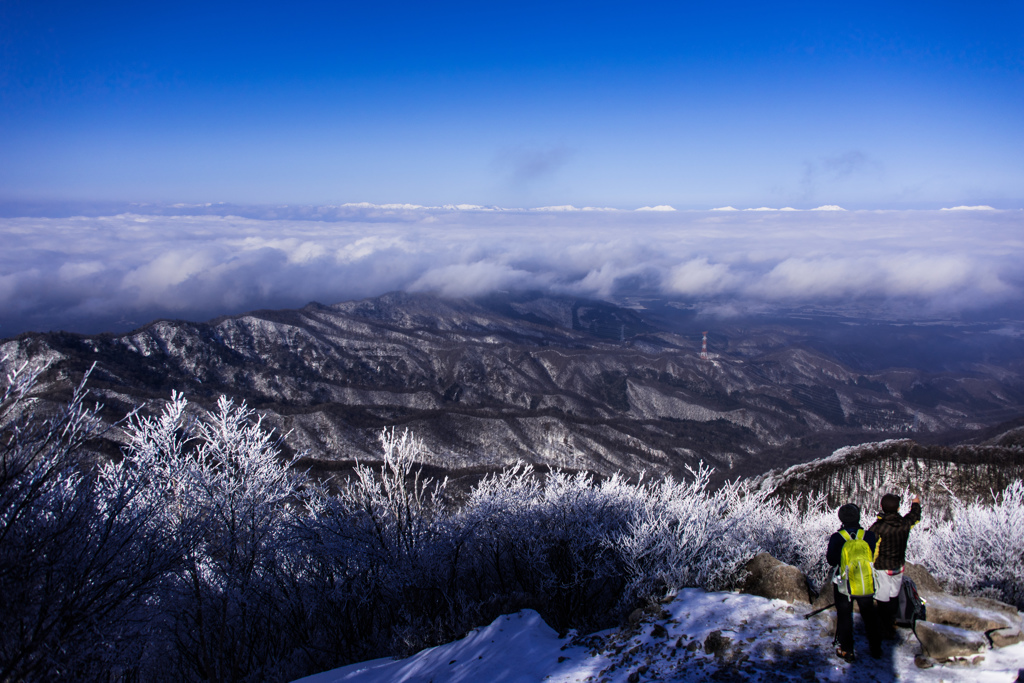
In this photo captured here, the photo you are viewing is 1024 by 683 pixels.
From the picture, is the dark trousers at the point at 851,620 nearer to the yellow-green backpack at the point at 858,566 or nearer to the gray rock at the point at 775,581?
the yellow-green backpack at the point at 858,566

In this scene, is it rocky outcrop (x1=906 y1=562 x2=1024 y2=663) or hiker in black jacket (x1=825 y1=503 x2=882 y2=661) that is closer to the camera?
rocky outcrop (x1=906 y1=562 x2=1024 y2=663)

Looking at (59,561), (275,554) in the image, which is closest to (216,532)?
(275,554)

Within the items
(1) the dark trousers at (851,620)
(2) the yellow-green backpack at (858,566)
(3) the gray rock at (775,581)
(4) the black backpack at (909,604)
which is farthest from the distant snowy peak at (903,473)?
(2) the yellow-green backpack at (858,566)

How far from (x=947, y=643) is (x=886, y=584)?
1076 millimetres

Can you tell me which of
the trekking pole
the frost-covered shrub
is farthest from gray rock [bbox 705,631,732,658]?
the frost-covered shrub

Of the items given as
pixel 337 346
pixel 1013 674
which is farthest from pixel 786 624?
pixel 337 346

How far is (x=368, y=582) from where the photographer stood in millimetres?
17453

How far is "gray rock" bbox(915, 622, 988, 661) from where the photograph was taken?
300 inches

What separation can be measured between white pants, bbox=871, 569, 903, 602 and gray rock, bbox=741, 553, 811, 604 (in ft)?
8.46

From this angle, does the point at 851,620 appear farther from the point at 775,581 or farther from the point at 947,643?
the point at 775,581

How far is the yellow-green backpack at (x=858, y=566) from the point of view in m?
7.78

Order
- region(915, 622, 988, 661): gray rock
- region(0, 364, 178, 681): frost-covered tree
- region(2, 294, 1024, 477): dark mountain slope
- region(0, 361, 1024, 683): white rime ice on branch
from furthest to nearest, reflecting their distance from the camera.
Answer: region(2, 294, 1024, 477): dark mountain slope
region(0, 361, 1024, 683): white rime ice on branch
region(0, 364, 178, 681): frost-covered tree
region(915, 622, 988, 661): gray rock

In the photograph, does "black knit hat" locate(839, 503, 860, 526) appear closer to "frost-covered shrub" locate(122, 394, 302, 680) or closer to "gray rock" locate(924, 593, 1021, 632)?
"gray rock" locate(924, 593, 1021, 632)

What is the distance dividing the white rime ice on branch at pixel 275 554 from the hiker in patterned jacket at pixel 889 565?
4.06 meters
